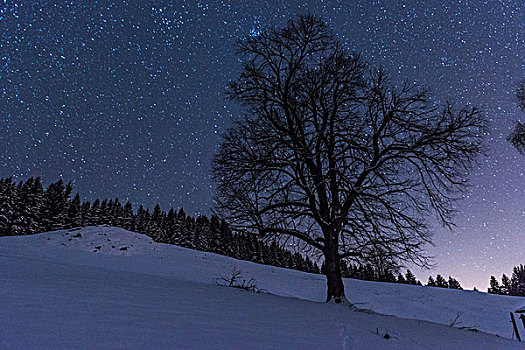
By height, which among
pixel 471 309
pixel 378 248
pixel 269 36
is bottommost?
pixel 471 309

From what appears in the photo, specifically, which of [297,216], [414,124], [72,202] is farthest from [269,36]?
[72,202]

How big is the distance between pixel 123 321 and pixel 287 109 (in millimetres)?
7662

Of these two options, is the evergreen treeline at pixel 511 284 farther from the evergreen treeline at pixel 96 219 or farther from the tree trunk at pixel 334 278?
the tree trunk at pixel 334 278

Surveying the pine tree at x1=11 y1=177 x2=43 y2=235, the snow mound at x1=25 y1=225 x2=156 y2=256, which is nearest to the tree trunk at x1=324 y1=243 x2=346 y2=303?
the snow mound at x1=25 y1=225 x2=156 y2=256

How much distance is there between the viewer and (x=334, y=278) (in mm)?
7410

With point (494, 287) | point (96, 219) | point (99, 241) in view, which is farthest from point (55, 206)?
point (494, 287)

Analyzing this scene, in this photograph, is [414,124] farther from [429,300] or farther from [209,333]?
[429,300]

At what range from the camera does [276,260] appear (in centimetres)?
6819

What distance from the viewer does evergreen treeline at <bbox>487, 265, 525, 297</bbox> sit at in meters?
74.8

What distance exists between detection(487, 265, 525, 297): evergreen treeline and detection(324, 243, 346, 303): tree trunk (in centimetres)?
9523

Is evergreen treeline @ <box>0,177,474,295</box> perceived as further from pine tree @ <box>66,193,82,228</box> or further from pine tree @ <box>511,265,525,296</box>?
pine tree @ <box>511,265,525,296</box>

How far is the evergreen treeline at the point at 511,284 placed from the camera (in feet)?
245

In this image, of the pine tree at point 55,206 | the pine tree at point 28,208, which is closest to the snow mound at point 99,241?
the pine tree at point 28,208

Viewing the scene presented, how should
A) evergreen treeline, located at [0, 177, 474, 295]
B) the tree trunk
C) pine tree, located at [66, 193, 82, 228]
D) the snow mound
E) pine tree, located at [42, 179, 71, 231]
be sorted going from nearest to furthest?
1. the tree trunk
2. the snow mound
3. evergreen treeline, located at [0, 177, 474, 295]
4. pine tree, located at [42, 179, 71, 231]
5. pine tree, located at [66, 193, 82, 228]
